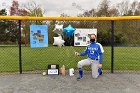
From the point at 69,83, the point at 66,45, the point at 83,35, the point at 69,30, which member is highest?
the point at 69,30

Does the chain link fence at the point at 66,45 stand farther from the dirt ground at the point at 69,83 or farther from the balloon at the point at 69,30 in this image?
the dirt ground at the point at 69,83

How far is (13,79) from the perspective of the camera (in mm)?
7609

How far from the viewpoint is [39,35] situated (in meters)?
8.34

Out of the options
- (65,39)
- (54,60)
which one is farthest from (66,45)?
(54,60)

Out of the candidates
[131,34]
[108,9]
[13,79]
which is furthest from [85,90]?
[108,9]

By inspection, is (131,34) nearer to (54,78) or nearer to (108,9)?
(54,78)

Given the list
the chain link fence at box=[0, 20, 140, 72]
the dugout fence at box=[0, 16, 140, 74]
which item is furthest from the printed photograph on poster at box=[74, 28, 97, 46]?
the chain link fence at box=[0, 20, 140, 72]

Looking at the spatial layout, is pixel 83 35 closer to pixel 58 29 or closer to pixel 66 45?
pixel 58 29

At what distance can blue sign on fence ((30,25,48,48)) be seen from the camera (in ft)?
27.2

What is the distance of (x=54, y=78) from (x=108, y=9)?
4202cm

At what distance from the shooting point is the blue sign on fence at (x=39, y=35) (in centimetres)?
828

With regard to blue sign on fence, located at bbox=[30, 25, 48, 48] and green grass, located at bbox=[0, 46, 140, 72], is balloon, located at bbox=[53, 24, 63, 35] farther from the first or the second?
green grass, located at bbox=[0, 46, 140, 72]

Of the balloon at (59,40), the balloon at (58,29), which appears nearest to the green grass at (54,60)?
the balloon at (59,40)

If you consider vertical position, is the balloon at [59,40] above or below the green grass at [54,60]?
above
